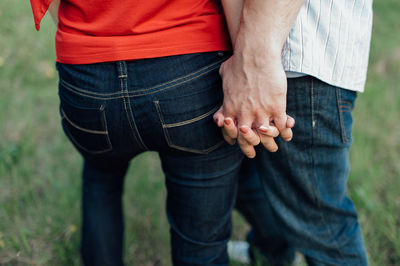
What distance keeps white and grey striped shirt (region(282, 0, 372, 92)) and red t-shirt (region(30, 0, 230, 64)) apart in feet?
0.76

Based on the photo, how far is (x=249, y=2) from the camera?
879mm

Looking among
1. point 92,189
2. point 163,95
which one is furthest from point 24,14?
point 163,95

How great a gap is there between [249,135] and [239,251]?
3.86ft

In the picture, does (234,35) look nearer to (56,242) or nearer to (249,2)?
(249,2)

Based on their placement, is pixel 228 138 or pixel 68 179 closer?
pixel 228 138

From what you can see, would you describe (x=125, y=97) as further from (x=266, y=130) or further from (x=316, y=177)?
(x=316, y=177)

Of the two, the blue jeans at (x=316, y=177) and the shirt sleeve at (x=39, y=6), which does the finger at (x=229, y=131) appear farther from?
the shirt sleeve at (x=39, y=6)

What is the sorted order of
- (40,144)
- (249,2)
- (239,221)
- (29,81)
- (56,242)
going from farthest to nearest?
(29,81) → (40,144) → (239,221) → (56,242) → (249,2)

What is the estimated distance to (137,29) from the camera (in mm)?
915

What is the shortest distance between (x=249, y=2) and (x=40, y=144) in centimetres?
217

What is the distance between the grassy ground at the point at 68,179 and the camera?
1.86 meters

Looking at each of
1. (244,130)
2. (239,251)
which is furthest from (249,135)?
(239,251)

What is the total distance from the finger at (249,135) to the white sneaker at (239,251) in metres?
1.13

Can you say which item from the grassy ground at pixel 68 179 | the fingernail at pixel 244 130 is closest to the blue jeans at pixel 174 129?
the fingernail at pixel 244 130
